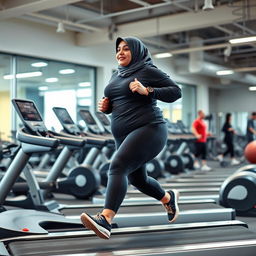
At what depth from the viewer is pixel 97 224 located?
2348mm

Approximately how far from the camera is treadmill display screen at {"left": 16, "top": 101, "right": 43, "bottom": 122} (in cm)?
352

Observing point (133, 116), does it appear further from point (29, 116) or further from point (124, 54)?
point (29, 116)

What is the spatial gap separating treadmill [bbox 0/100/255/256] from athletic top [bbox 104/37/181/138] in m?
0.71

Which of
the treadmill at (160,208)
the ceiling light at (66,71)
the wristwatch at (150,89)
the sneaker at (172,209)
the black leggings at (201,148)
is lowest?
the treadmill at (160,208)

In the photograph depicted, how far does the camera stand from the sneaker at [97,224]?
2.33 meters

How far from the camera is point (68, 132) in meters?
4.53

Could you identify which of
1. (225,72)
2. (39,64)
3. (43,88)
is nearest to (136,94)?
(39,64)

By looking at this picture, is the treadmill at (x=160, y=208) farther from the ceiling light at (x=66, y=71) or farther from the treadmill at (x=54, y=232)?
Answer: the ceiling light at (x=66, y=71)

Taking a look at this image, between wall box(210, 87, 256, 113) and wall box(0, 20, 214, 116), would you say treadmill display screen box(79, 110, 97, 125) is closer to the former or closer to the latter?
wall box(0, 20, 214, 116)

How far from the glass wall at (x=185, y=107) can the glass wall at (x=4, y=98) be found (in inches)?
253

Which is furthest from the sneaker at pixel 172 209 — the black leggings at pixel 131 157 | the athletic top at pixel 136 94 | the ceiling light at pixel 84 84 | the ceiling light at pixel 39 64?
the ceiling light at pixel 84 84

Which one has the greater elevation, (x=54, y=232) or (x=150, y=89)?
(x=150, y=89)

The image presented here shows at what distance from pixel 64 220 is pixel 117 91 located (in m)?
1.23

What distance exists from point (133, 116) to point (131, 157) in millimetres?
269
